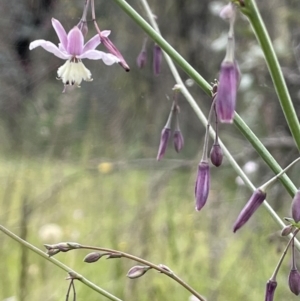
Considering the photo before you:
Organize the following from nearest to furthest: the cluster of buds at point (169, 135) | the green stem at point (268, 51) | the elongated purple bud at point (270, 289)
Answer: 1. the green stem at point (268, 51)
2. the elongated purple bud at point (270, 289)
3. the cluster of buds at point (169, 135)

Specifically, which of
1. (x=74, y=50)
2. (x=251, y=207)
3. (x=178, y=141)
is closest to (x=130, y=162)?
(x=178, y=141)

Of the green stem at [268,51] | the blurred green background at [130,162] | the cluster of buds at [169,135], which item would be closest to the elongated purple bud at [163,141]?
the cluster of buds at [169,135]

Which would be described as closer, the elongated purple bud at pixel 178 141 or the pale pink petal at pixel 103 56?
the pale pink petal at pixel 103 56

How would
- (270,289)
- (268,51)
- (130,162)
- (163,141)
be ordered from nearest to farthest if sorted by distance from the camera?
(268,51)
(270,289)
(163,141)
(130,162)

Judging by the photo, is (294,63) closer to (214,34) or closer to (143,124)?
(214,34)

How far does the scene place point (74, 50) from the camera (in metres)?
0.40

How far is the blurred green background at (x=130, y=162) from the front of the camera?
1.13m

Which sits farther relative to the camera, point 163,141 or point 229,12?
point 163,141

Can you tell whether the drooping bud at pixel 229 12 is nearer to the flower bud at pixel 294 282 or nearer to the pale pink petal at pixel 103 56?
the pale pink petal at pixel 103 56

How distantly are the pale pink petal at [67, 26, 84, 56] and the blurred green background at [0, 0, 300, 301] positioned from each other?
0.66 meters

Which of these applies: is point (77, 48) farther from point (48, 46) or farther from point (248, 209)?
point (248, 209)

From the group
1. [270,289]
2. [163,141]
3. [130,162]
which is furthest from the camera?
[130,162]

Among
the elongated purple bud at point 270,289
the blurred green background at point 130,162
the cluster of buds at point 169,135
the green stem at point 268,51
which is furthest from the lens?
the blurred green background at point 130,162

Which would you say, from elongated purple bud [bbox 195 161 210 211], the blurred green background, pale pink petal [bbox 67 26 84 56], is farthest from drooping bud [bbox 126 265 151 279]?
the blurred green background
